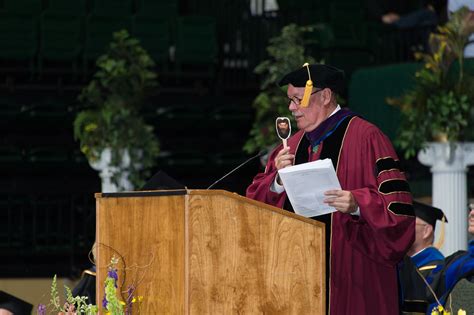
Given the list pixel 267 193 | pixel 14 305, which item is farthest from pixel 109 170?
pixel 267 193

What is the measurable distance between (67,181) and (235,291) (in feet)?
31.1

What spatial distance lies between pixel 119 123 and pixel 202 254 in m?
7.91

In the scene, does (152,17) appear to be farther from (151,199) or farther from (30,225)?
(151,199)

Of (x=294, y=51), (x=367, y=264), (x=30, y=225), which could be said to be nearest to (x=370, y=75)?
(x=294, y=51)

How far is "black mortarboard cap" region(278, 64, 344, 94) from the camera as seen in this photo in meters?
5.32

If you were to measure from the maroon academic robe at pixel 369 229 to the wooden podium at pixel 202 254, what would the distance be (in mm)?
429

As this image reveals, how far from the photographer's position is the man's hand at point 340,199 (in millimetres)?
4926

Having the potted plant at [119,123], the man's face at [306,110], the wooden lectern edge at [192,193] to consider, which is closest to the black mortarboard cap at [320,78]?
the man's face at [306,110]

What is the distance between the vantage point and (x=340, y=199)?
16.2ft

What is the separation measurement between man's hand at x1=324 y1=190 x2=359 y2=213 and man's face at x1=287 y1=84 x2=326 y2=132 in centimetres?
51

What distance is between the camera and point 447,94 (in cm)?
1105

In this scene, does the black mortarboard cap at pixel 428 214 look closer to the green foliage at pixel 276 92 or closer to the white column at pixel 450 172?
the white column at pixel 450 172

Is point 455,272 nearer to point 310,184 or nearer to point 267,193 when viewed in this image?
point 267,193

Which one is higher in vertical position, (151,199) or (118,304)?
(151,199)
